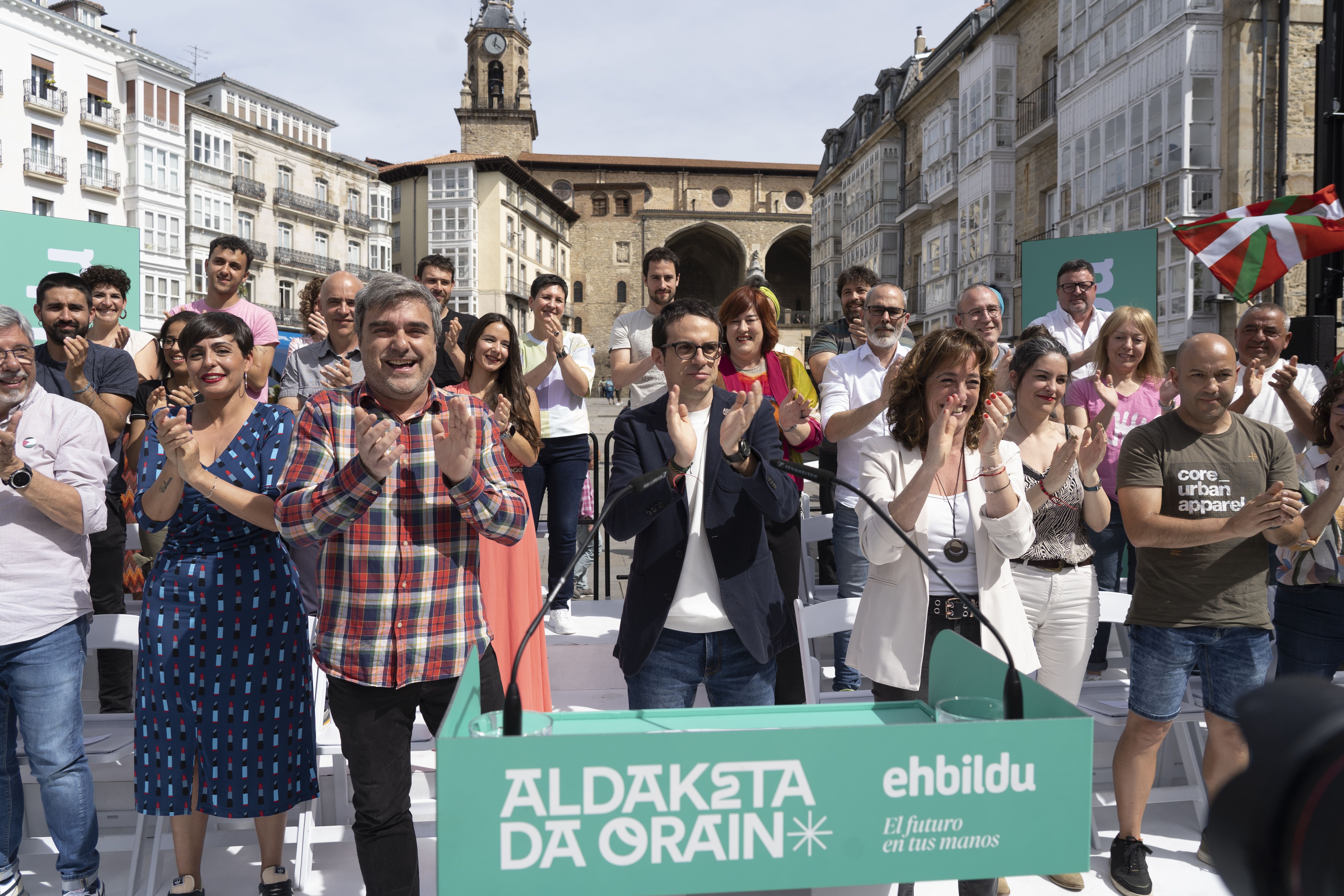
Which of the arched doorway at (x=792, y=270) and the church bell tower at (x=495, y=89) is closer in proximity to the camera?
the church bell tower at (x=495, y=89)

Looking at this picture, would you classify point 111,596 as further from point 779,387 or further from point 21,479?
point 779,387

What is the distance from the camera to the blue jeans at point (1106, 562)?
16.3ft

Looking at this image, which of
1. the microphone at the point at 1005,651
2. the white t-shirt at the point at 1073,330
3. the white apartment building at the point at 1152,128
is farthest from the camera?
the white apartment building at the point at 1152,128

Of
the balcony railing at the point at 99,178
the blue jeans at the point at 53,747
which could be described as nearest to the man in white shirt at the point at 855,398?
the blue jeans at the point at 53,747

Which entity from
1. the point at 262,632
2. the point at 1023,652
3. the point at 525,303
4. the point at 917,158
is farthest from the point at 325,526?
the point at 525,303

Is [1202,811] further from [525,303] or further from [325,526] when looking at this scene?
[525,303]

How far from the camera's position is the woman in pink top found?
15.5 feet

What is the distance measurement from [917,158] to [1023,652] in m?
34.1

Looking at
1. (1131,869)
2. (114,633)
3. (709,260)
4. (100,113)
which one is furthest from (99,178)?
(709,260)

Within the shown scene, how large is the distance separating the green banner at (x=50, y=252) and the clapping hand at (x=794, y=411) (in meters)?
4.99

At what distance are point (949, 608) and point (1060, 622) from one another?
0.84m

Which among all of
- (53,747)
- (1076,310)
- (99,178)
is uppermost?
(99,178)

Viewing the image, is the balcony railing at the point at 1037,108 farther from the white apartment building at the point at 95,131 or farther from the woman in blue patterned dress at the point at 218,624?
the white apartment building at the point at 95,131

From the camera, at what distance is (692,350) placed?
2.92 m
